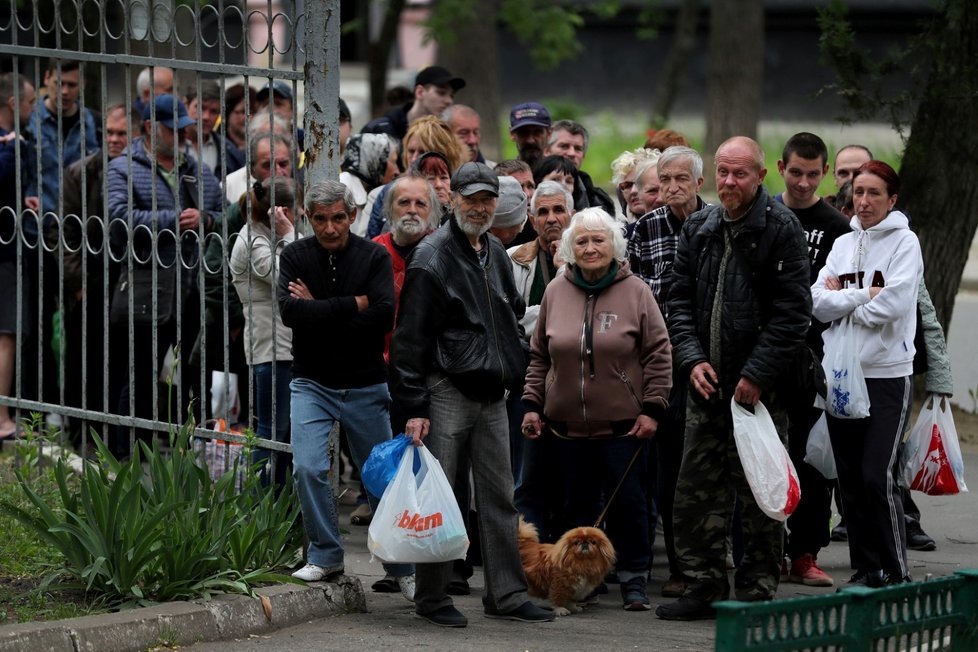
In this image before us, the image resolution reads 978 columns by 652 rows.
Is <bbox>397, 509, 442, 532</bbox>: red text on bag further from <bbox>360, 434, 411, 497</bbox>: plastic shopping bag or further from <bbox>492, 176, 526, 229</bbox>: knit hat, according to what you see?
<bbox>492, 176, 526, 229</bbox>: knit hat

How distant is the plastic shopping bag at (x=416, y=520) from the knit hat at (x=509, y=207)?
5.76ft

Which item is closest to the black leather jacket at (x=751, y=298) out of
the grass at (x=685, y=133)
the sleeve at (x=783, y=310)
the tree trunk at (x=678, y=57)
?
the sleeve at (x=783, y=310)

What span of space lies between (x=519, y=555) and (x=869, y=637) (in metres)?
2.01

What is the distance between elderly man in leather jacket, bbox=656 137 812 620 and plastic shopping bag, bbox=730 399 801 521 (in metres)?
0.13

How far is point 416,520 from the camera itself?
20.1 feet

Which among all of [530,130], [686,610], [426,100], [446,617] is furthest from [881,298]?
[426,100]

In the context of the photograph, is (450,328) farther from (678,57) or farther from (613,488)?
(678,57)

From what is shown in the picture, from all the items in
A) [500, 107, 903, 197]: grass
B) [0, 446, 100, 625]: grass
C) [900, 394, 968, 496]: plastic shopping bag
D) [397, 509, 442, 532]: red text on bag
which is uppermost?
[500, 107, 903, 197]: grass

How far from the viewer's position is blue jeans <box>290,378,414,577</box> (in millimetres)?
6367

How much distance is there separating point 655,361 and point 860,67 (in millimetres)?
4534

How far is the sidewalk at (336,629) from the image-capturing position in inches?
226

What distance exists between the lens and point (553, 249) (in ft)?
24.7

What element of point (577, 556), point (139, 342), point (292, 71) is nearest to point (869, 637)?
point (577, 556)

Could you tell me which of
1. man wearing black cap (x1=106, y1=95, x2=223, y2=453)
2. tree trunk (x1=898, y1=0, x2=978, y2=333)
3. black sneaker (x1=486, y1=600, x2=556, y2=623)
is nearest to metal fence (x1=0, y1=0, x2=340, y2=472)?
man wearing black cap (x1=106, y1=95, x2=223, y2=453)
